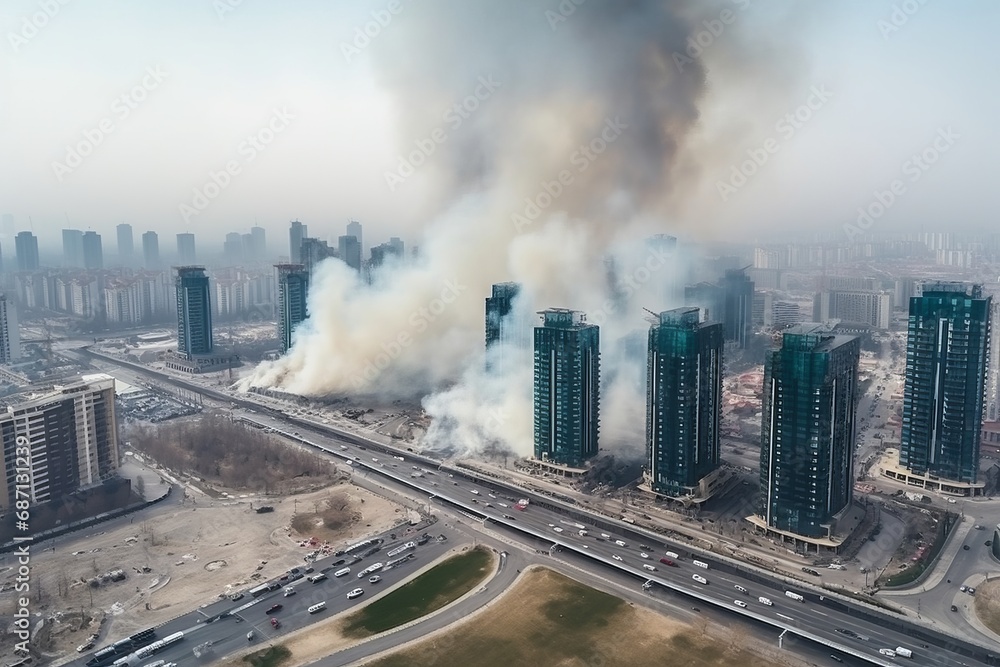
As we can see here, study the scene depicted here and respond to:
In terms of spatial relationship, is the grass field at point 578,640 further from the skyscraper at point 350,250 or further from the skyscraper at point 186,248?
the skyscraper at point 186,248

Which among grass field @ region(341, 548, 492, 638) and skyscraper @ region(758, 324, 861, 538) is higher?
skyscraper @ region(758, 324, 861, 538)

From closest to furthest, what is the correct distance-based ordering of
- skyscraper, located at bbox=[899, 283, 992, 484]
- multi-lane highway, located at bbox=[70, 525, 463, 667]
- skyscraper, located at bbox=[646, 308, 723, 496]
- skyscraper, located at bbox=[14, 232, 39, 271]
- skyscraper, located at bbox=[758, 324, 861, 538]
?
multi-lane highway, located at bbox=[70, 525, 463, 667] → skyscraper, located at bbox=[758, 324, 861, 538] → skyscraper, located at bbox=[646, 308, 723, 496] → skyscraper, located at bbox=[899, 283, 992, 484] → skyscraper, located at bbox=[14, 232, 39, 271]

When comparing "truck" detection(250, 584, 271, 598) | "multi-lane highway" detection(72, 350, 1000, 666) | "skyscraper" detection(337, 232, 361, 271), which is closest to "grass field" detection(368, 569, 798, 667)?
"multi-lane highway" detection(72, 350, 1000, 666)

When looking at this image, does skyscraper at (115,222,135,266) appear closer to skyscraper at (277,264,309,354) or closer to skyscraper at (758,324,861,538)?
skyscraper at (277,264,309,354)

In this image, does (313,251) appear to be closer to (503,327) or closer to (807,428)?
(503,327)

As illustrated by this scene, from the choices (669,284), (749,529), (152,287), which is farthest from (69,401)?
(152,287)

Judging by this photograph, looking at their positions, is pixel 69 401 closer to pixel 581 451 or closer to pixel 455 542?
pixel 455 542
